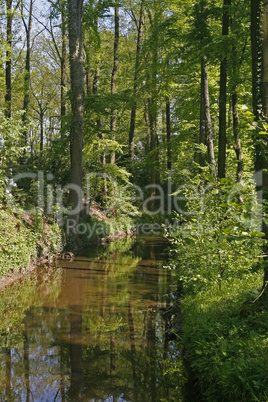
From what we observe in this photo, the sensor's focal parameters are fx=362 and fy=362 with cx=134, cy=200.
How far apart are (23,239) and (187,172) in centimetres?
1320

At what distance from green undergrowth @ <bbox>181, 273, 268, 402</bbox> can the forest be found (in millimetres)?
19

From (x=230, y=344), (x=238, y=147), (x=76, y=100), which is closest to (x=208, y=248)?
(x=230, y=344)

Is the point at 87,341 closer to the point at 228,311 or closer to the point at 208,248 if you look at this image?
the point at 228,311

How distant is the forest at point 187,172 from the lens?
14.1ft

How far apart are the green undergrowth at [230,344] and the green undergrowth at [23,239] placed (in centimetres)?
558

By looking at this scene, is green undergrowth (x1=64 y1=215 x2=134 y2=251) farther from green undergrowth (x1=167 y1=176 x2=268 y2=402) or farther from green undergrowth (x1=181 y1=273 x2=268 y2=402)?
green undergrowth (x1=181 y1=273 x2=268 y2=402)

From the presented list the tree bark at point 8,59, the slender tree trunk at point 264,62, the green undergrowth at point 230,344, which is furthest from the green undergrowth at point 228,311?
the tree bark at point 8,59

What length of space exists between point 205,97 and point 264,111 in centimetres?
818

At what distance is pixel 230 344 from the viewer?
14.5 feet

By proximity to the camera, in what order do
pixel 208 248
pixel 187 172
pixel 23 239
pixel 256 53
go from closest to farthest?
pixel 208 248 < pixel 256 53 < pixel 23 239 < pixel 187 172

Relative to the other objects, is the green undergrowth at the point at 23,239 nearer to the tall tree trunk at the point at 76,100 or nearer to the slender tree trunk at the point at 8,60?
the tall tree trunk at the point at 76,100

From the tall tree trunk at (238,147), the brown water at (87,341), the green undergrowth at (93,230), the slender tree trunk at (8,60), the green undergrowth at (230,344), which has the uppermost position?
the slender tree trunk at (8,60)

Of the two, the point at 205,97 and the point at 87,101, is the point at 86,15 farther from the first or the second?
the point at 205,97

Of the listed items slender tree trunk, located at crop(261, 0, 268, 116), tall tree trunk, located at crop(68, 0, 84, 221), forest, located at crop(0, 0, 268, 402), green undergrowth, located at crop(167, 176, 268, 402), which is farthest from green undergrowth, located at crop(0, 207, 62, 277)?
slender tree trunk, located at crop(261, 0, 268, 116)
